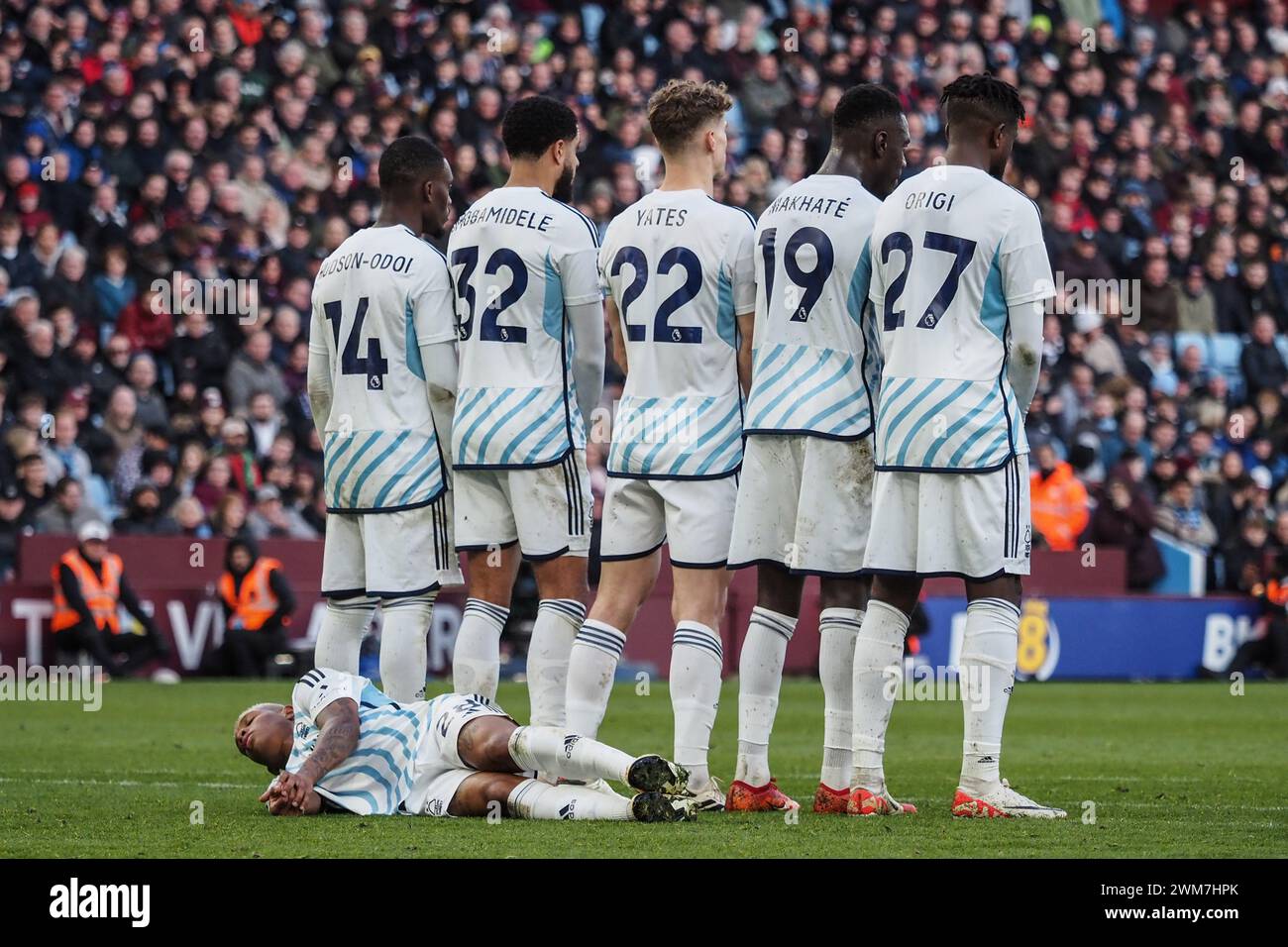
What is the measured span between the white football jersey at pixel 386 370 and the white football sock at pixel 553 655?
2.78 feet

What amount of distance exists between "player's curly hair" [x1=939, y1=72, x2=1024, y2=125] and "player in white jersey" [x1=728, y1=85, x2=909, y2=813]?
1.24 ft

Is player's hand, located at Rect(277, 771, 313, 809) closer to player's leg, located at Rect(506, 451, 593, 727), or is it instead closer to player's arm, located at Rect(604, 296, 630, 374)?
player's leg, located at Rect(506, 451, 593, 727)

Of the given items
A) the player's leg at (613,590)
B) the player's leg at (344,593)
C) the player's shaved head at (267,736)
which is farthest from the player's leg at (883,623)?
the player's leg at (344,593)

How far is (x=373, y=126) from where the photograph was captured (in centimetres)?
2175

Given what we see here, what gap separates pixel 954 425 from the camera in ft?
26.3

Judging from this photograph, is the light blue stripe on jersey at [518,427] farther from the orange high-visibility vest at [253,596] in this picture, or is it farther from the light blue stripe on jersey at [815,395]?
the orange high-visibility vest at [253,596]

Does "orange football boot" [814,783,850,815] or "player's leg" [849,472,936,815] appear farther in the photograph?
"orange football boot" [814,783,850,815]

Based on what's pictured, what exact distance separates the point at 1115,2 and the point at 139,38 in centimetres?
1380

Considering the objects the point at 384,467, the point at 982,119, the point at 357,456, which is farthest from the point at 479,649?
the point at 982,119

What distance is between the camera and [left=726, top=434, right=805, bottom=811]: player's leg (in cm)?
838

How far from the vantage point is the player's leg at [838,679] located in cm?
838

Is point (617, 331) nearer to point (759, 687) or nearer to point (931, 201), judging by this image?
point (931, 201)

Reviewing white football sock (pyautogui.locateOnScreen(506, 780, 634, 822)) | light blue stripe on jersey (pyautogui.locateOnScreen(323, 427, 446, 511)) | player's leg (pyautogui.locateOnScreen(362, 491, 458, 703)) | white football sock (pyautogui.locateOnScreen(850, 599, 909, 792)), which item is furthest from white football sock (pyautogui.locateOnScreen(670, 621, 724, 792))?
light blue stripe on jersey (pyautogui.locateOnScreen(323, 427, 446, 511))
